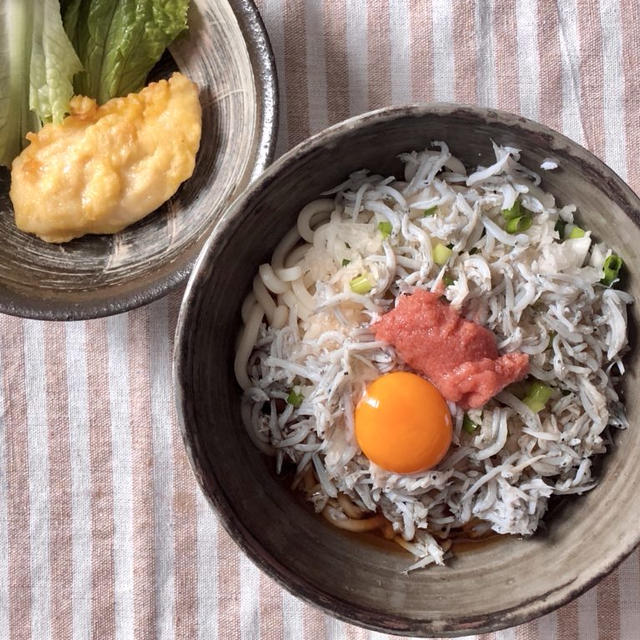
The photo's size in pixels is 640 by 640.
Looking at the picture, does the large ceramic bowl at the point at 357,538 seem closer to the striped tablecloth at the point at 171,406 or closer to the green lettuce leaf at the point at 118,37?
the striped tablecloth at the point at 171,406

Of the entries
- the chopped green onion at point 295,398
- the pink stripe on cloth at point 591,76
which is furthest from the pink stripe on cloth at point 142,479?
the pink stripe on cloth at point 591,76

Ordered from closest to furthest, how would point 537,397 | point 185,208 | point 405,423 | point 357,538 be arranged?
1. point 405,423
2. point 537,397
3. point 357,538
4. point 185,208

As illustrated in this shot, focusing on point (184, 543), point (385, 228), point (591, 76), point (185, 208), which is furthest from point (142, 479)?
point (591, 76)

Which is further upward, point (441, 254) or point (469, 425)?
point (441, 254)

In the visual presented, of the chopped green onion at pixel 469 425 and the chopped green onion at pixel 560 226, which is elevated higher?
the chopped green onion at pixel 560 226

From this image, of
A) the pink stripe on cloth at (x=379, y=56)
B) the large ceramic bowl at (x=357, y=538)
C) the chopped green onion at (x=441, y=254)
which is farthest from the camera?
the pink stripe on cloth at (x=379, y=56)

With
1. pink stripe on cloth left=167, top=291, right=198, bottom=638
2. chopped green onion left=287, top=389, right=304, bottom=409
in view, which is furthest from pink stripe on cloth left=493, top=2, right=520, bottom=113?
pink stripe on cloth left=167, top=291, right=198, bottom=638

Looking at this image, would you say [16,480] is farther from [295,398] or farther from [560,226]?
[560,226]

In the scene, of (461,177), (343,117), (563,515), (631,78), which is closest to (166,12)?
(343,117)
